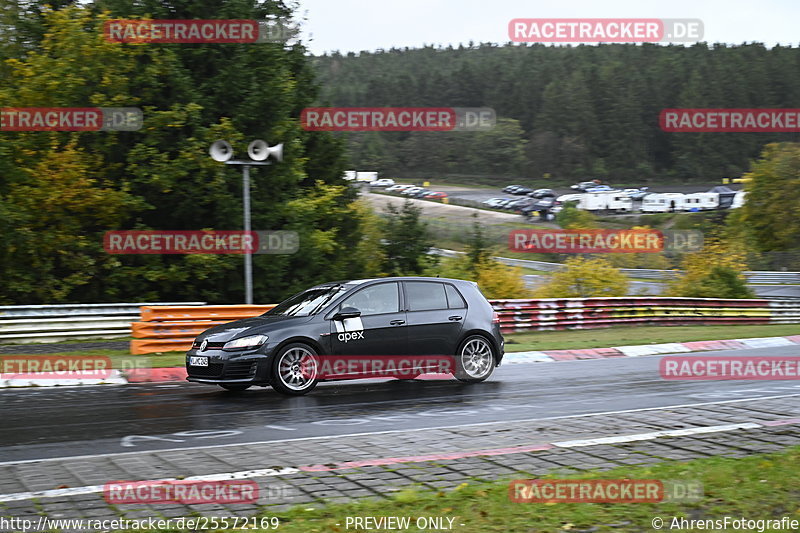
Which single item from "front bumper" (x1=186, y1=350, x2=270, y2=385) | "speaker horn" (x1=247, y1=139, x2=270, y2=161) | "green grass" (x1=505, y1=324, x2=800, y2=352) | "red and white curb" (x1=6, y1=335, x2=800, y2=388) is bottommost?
"red and white curb" (x1=6, y1=335, x2=800, y2=388)

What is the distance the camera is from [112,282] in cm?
2392

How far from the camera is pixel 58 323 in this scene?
1903 centimetres

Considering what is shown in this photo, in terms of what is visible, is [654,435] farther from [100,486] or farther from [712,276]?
[712,276]

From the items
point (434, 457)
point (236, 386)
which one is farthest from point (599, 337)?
point (434, 457)

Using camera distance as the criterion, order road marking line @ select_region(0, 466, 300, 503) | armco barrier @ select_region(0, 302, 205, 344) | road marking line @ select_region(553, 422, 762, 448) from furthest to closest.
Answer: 1. armco barrier @ select_region(0, 302, 205, 344)
2. road marking line @ select_region(553, 422, 762, 448)
3. road marking line @ select_region(0, 466, 300, 503)

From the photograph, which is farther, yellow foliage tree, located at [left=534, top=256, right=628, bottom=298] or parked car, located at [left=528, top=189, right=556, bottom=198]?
parked car, located at [left=528, top=189, right=556, bottom=198]

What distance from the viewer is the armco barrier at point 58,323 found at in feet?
61.3

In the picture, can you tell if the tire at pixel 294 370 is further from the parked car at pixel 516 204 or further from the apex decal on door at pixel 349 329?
the parked car at pixel 516 204

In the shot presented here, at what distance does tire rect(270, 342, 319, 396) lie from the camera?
11.2 metres

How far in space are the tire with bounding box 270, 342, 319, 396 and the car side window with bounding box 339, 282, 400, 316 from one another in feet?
3.04

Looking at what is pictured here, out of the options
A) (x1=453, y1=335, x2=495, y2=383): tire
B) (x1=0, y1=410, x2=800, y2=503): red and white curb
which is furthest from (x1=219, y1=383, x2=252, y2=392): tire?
(x1=0, y1=410, x2=800, y2=503): red and white curb

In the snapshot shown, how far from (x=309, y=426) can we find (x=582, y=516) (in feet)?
14.1

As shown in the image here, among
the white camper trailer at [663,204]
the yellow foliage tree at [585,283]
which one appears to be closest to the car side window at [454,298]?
the yellow foliage tree at [585,283]

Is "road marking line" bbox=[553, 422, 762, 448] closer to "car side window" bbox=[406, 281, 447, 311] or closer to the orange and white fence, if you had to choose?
"car side window" bbox=[406, 281, 447, 311]
